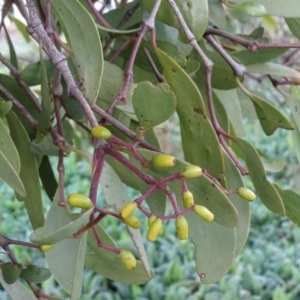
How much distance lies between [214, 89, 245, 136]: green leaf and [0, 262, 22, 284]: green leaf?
11.2 inches

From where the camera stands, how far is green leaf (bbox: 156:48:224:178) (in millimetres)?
377

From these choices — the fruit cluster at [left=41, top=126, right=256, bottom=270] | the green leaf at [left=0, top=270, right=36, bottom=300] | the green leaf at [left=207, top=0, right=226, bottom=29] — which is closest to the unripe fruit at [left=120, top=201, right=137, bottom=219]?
the fruit cluster at [left=41, top=126, right=256, bottom=270]

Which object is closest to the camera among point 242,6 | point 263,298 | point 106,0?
point 242,6

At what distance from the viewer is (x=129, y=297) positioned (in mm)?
1907

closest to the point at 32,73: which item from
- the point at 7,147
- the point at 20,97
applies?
the point at 20,97

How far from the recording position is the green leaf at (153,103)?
31 cm

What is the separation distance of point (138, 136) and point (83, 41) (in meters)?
0.08

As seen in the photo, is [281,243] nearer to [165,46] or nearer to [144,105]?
[165,46]

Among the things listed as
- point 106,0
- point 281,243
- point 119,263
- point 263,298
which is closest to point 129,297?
point 263,298

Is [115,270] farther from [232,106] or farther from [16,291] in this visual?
[232,106]

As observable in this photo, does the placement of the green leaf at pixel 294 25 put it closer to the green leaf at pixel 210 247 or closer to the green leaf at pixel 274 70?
the green leaf at pixel 274 70

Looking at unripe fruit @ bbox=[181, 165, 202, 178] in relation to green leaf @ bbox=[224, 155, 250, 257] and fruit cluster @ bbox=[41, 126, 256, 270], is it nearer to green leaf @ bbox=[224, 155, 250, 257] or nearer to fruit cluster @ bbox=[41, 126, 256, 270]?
fruit cluster @ bbox=[41, 126, 256, 270]

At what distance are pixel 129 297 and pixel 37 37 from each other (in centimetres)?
162

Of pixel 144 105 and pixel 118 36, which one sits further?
pixel 118 36
